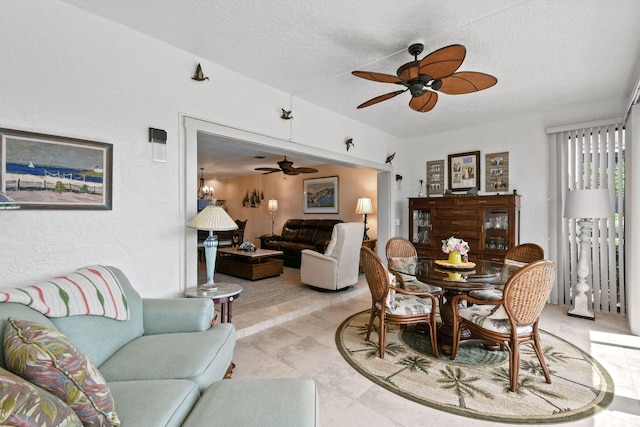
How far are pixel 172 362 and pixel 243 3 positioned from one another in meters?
2.28

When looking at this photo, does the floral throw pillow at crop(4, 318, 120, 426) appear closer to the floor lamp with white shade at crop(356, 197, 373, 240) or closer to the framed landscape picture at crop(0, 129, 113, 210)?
the framed landscape picture at crop(0, 129, 113, 210)

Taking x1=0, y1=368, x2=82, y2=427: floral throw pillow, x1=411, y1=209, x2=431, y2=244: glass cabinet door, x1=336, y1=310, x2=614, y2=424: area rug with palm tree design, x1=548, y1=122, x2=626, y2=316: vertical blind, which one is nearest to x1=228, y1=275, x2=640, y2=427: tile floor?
x1=336, y1=310, x2=614, y2=424: area rug with palm tree design

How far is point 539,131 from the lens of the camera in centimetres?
409

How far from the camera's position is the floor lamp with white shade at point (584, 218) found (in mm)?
3258

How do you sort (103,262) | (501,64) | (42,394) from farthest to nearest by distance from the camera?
(501,64)
(103,262)
(42,394)

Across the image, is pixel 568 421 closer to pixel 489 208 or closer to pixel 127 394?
pixel 127 394

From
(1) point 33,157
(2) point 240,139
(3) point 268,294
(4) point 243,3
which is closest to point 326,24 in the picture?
(4) point 243,3

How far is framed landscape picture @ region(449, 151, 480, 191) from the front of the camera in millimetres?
4660

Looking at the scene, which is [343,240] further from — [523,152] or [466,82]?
[523,152]

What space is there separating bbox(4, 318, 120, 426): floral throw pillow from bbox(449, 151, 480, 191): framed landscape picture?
195 inches

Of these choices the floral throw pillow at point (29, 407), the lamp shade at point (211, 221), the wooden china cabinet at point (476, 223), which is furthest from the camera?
the wooden china cabinet at point (476, 223)

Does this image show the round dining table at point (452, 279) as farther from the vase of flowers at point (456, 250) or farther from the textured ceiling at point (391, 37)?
the textured ceiling at point (391, 37)

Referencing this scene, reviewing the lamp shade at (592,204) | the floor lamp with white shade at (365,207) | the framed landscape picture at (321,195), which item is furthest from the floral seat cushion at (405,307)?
the framed landscape picture at (321,195)

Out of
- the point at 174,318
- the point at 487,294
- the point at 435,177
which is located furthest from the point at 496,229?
the point at 174,318
